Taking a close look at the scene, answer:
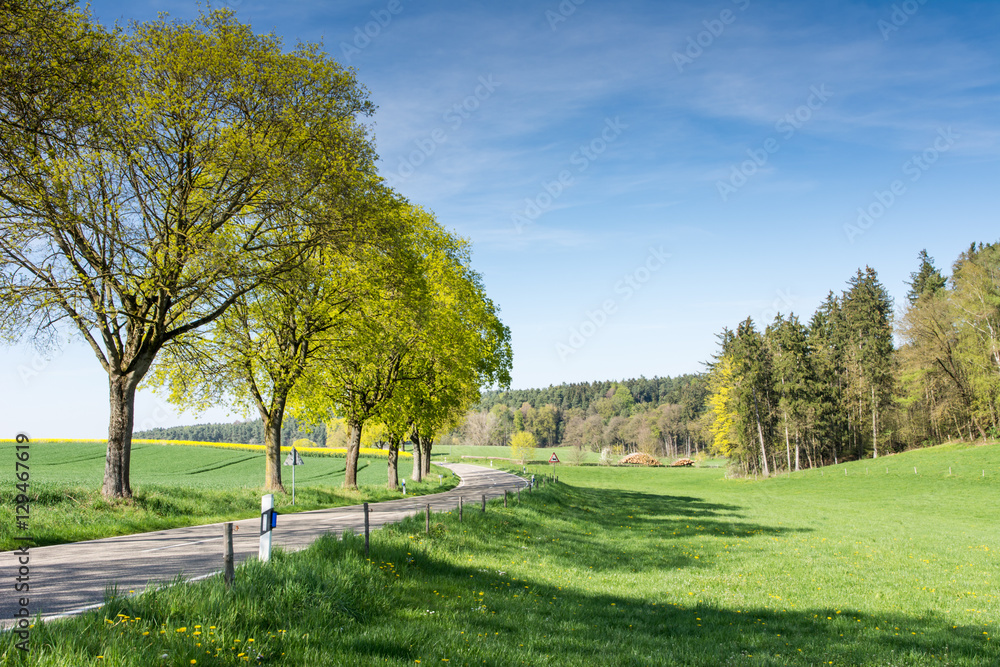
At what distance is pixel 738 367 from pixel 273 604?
67302mm

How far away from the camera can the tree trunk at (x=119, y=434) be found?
1566 cm

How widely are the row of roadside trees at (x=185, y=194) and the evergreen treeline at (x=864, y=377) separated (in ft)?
186

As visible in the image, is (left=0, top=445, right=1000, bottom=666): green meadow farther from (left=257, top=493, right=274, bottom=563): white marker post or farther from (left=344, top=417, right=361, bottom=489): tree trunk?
(left=344, top=417, right=361, bottom=489): tree trunk

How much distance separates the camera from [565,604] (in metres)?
9.86

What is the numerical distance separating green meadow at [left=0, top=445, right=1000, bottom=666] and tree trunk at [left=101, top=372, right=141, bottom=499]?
8.50 meters

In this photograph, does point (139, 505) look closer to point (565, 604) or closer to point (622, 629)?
point (565, 604)

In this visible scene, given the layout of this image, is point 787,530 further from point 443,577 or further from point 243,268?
point 243,268

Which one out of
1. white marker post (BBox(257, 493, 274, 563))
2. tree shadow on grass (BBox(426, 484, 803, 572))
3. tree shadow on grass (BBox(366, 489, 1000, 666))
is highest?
white marker post (BBox(257, 493, 274, 563))

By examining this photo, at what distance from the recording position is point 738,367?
218 feet

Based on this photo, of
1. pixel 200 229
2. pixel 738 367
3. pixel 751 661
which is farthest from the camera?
pixel 738 367

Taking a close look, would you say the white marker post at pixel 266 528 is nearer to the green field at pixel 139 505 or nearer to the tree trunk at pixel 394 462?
the green field at pixel 139 505

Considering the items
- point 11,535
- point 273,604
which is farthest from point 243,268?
point 273,604

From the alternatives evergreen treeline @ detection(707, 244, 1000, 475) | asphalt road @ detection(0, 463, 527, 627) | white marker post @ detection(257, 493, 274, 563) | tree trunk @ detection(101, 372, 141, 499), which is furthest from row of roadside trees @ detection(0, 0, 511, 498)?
evergreen treeline @ detection(707, 244, 1000, 475)

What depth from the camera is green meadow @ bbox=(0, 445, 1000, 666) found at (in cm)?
543
